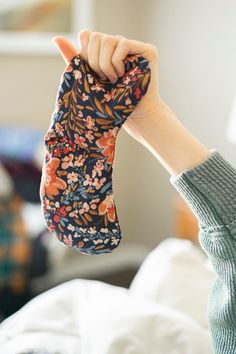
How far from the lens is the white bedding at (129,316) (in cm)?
108

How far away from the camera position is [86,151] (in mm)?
929

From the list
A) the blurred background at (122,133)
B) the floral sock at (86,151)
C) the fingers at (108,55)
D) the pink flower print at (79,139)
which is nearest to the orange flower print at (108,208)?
the floral sock at (86,151)

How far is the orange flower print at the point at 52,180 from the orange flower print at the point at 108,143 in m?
0.07

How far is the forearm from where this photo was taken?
2.84 ft

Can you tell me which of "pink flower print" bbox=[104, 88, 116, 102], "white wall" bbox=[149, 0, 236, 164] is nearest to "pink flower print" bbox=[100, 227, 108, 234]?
"pink flower print" bbox=[104, 88, 116, 102]

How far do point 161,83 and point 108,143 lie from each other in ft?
6.50

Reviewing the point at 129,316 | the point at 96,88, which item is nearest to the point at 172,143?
the point at 96,88

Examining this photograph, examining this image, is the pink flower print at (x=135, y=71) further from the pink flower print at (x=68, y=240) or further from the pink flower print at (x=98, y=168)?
the pink flower print at (x=68, y=240)

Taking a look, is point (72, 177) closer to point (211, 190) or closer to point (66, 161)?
point (66, 161)

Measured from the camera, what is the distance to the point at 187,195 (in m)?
0.87

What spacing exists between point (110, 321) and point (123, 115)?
0.44 metres

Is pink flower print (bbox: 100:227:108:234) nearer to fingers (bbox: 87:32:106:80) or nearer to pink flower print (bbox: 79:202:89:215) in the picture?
pink flower print (bbox: 79:202:89:215)

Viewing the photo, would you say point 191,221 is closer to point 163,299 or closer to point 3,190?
point 3,190

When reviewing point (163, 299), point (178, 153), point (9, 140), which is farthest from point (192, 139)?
point (9, 140)
